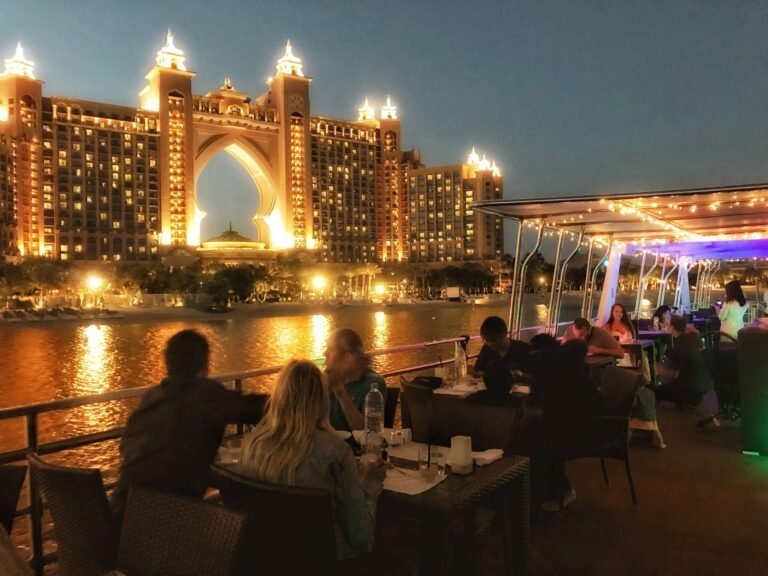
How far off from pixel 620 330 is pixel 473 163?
419ft

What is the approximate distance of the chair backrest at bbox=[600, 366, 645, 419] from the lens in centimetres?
473

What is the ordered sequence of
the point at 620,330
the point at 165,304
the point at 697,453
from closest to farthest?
the point at 697,453 → the point at 620,330 → the point at 165,304

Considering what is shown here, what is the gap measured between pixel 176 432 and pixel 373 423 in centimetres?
95

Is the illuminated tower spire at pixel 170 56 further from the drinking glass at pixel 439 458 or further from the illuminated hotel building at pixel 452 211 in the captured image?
the drinking glass at pixel 439 458

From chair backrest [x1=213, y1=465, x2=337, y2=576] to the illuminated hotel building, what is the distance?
420ft

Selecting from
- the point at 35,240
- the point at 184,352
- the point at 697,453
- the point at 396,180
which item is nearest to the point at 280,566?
the point at 184,352

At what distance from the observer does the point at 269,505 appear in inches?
88.6

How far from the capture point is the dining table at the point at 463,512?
2.53 m

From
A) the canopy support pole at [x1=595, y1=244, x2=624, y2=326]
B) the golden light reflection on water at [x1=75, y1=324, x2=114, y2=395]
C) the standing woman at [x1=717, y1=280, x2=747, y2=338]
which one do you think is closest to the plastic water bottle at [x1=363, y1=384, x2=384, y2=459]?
the standing woman at [x1=717, y1=280, x2=747, y2=338]

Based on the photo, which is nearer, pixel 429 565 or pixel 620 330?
pixel 429 565

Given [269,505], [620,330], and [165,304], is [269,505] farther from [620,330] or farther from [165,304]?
[165,304]

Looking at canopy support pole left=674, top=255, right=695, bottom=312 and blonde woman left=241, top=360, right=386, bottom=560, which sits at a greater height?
canopy support pole left=674, top=255, right=695, bottom=312

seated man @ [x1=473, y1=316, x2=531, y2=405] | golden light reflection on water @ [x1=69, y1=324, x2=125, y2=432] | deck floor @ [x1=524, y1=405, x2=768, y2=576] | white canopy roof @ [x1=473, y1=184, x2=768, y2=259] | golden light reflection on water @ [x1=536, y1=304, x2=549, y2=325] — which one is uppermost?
white canopy roof @ [x1=473, y1=184, x2=768, y2=259]

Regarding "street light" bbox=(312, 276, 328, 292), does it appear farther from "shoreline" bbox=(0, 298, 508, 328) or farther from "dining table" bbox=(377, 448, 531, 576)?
"dining table" bbox=(377, 448, 531, 576)
